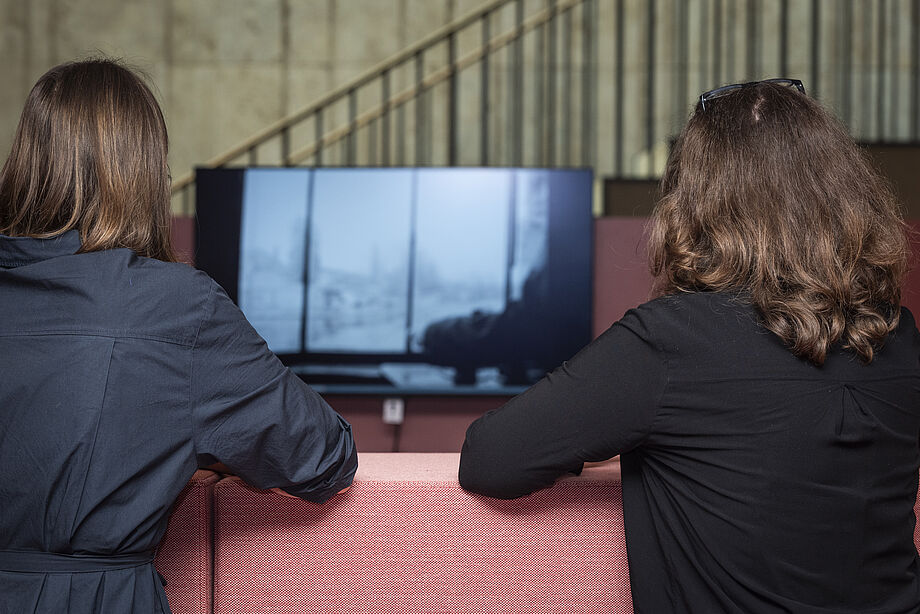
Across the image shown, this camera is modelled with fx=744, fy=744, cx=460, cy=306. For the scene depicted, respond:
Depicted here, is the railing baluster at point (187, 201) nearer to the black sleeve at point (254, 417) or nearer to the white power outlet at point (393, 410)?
the white power outlet at point (393, 410)

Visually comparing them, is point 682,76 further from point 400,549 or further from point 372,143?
point 400,549

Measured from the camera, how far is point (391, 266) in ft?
10.3

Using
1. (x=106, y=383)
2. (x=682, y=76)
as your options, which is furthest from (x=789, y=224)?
(x=682, y=76)

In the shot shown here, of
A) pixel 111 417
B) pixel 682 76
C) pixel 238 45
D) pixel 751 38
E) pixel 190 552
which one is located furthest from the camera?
pixel 238 45

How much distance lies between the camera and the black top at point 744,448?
0.77 meters

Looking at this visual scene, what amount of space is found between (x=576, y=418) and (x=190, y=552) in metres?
0.47

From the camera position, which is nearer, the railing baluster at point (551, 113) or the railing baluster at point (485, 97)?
the railing baluster at point (485, 97)

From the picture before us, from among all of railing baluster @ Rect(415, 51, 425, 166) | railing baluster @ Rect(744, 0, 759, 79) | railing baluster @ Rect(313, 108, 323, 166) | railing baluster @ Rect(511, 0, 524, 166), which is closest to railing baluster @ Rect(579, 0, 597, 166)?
railing baluster @ Rect(511, 0, 524, 166)

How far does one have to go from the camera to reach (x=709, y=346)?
0.78 metres

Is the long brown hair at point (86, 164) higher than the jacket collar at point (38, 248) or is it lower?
higher

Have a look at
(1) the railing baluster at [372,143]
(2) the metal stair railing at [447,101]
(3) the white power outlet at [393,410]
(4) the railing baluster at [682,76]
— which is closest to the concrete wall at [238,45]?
(2) the metal stair railing at [447,101]

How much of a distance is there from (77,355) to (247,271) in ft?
7.94

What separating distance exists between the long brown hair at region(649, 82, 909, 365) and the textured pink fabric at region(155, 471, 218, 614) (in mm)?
601

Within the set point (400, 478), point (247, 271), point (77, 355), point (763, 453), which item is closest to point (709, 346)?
point (763, 453)
